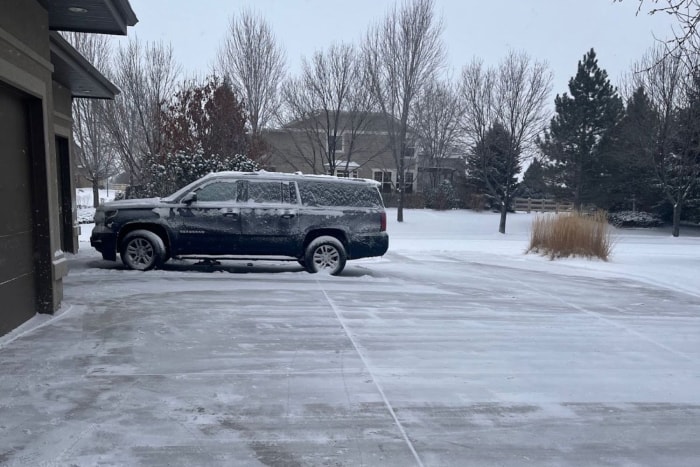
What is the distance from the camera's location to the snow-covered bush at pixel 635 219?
35531 millimetres

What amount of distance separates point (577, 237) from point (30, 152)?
1284 centimetres

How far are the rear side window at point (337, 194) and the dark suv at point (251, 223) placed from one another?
19mm

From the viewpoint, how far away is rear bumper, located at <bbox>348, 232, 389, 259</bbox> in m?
10.8

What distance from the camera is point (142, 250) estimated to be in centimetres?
1021

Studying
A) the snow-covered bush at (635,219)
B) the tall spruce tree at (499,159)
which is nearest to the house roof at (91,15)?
the tall spruce tree at (499,159)

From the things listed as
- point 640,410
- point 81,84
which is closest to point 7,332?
point 640,410

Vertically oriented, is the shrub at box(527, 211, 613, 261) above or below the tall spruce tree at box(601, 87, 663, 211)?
below

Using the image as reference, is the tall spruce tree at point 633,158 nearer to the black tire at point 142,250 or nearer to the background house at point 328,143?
the background house at point 328,143

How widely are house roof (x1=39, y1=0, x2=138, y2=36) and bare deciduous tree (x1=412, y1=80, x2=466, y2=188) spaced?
85.5ft

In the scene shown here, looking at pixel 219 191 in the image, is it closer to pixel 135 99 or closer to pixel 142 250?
pixel 142 250

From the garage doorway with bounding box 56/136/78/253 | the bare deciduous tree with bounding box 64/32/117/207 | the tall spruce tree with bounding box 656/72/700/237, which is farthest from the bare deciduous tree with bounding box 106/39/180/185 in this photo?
the tall spruce tree with bounding box 656/72/700/237

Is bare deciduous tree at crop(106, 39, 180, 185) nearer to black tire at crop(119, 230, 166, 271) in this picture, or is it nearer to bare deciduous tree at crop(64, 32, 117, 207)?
bare deciduous tree at crop(64, 32, 117, 207)

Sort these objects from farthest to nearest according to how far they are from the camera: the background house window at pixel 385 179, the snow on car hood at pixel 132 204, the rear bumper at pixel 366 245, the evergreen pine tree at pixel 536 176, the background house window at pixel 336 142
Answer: the background house window at pixel 385 179 → the evergreen pine tree at pixel 536 176 → the background house window at pixel 336 142 → the rear bumper at pixel 366 245 → the snow on car hood at pixel 132 204

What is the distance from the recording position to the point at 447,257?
51.2ft
